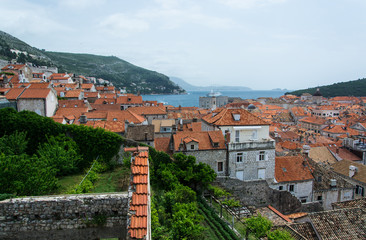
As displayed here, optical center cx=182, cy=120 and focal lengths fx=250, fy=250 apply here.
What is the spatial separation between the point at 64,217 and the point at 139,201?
3.23 meters

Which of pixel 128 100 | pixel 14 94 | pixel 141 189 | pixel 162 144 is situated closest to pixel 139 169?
pixel 141 189

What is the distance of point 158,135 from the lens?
132ft

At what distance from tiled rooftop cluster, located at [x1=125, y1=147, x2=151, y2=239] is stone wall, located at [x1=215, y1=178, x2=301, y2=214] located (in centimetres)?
1855

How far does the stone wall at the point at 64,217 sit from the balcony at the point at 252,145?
19484 mm

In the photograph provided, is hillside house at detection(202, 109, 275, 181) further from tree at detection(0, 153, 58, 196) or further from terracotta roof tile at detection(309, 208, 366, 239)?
tree at detection(0, 153, 58, 196)

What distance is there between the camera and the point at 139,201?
7141 mm

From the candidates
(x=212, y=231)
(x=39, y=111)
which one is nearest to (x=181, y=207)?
(x=212, y=231)

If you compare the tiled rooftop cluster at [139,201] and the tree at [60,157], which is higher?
the tiled rooftop cluster at [139,201]

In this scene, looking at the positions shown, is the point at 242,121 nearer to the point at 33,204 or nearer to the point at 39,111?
the point at 33,204

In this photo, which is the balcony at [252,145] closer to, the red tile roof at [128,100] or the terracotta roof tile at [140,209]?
the terracotta roof tile at [140,209]

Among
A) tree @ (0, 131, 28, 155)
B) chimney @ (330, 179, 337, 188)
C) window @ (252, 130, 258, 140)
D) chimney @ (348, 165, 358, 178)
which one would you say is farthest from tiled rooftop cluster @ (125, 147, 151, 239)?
chimney @ (348, 165, 358, 178)

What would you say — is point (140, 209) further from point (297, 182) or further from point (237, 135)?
point (297, 182)

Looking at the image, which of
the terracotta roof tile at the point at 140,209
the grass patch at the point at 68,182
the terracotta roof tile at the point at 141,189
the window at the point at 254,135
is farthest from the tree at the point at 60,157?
the window at the point at 254,135

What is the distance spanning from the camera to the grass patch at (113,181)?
1476 cm
